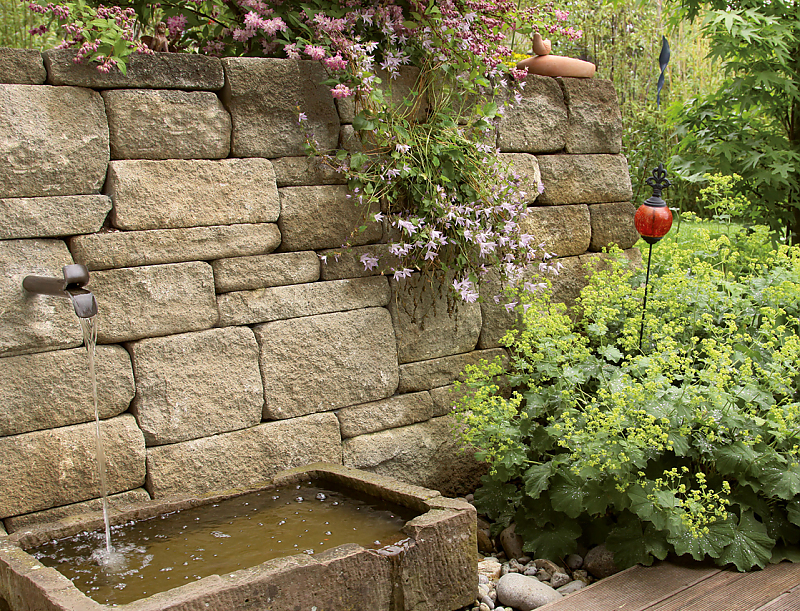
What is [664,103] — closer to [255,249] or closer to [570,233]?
[570,233]

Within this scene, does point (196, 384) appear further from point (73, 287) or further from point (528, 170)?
point (528, 170)

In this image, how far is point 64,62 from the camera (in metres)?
2.25

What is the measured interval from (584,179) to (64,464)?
2701 millimetres

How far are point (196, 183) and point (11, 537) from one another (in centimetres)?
127

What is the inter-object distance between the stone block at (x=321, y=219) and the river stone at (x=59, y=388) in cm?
77

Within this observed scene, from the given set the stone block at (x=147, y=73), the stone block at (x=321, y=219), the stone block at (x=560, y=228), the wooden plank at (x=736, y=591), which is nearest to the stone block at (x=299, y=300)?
the stone block at (x=321, y=219)

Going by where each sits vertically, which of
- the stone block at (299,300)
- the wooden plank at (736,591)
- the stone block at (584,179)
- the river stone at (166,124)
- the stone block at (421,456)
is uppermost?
the river stone at (166,124)

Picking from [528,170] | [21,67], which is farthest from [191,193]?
[528,170]

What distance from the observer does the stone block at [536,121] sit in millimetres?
3330

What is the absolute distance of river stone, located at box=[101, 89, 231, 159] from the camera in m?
2.37

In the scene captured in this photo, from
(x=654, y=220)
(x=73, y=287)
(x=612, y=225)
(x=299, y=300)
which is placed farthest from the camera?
(x=612, y=225)

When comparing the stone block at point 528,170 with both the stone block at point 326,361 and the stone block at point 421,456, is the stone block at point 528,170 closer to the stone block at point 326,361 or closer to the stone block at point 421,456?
the stone block at point 326,361

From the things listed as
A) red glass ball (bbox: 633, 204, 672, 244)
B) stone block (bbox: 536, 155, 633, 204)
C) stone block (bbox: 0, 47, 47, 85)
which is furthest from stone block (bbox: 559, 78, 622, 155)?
stone block (bbox: 0, 47, 47, 85)

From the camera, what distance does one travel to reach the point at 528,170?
3387 millimetres
